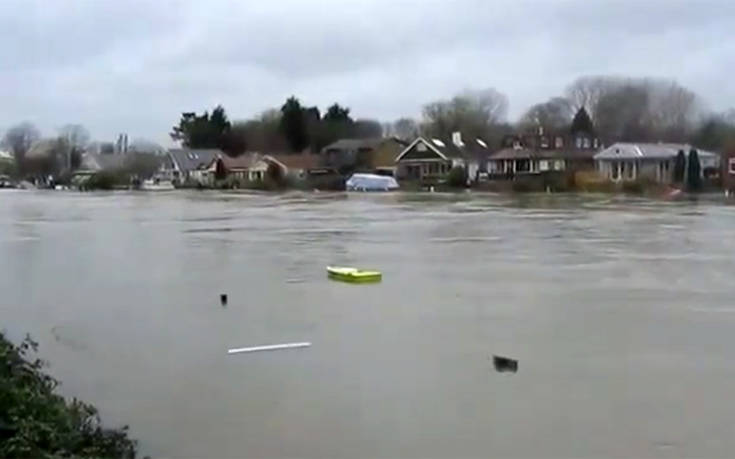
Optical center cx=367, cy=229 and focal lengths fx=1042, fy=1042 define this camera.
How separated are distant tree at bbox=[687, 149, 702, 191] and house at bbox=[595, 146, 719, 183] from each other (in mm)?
4028

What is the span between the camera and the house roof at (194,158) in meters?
90.3

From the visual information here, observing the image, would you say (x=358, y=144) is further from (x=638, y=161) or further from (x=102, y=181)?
(x=638, y=161)

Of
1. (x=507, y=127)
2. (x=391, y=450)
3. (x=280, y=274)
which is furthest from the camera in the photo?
(x=507, y=127)

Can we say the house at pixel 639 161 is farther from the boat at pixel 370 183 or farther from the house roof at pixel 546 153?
the boat at pixel 370 183

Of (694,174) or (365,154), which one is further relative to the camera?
(365,154)

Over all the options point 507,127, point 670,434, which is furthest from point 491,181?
point 670,434

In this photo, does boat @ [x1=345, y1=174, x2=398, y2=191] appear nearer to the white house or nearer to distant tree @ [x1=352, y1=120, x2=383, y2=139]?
the white house

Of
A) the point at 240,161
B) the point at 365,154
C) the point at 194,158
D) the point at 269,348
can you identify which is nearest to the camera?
the point at 269,348

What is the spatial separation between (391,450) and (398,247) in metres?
15.7

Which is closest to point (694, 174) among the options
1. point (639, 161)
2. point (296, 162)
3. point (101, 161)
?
point (639, 161)

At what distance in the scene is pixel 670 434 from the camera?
8.05 m

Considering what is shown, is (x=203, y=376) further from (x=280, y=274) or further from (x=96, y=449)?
(x=280, y=274)

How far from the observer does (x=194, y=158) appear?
90688 mm

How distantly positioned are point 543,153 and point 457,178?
6865mm
